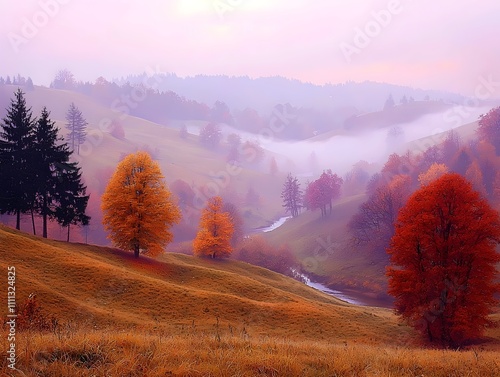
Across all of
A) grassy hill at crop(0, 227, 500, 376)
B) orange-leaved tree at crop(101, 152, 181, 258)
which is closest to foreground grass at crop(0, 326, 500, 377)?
grassy hill at crop(0, 227, 500, 376)

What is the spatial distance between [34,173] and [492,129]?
104496 millimetres

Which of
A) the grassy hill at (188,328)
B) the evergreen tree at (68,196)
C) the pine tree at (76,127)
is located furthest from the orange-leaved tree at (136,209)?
the pine tree at (76,127)

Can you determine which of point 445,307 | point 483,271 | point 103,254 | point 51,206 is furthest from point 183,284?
point 483,271

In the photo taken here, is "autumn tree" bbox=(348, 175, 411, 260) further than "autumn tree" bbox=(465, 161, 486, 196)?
No

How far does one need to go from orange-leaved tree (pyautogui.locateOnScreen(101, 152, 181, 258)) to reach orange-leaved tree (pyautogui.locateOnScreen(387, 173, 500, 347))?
27.3 m

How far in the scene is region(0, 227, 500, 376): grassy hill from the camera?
809 cm

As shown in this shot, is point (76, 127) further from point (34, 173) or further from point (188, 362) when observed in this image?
point (188, 362)

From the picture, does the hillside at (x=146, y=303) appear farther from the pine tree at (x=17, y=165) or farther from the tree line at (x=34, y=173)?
the pine tree at (x=17, y=165)

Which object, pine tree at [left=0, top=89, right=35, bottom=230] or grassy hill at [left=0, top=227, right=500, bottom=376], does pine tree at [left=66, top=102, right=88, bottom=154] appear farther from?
grassy hill at [left=0, top=227, right=500, bottom=376]

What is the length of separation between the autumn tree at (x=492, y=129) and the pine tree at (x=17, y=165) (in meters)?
102

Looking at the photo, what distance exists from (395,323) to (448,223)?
12.6 m

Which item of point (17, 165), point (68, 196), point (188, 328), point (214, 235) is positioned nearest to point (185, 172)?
point (214, 235)

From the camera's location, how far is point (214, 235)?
59406mm

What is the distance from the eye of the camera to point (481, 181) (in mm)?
80625
